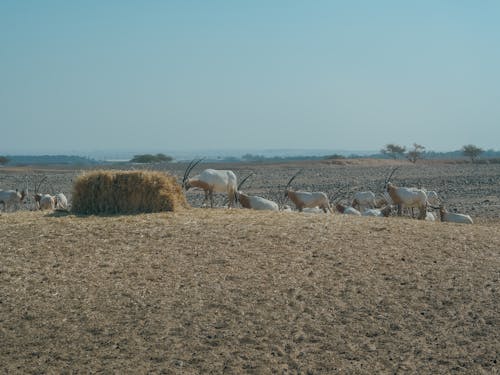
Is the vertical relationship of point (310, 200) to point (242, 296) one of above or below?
above

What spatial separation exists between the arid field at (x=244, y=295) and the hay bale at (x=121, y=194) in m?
0.53

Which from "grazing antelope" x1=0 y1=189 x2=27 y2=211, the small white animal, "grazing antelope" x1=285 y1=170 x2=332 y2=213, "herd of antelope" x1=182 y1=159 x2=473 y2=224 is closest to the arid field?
"herd of antelope" x1=182 y1=159 x2=473 y2=224

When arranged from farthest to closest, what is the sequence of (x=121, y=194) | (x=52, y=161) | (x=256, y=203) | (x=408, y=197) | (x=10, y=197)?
(x=52, y=161) → (x=10, y=197) → (x=408, y=197) → (x=256, y=203) → (x=121, y=194)

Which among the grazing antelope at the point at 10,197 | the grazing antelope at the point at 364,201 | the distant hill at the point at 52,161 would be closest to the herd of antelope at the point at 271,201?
the grazing antelope at the point at 364,201

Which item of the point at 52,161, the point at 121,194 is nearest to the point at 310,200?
the point at 121,194

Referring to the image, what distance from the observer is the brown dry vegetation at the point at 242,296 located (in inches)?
313

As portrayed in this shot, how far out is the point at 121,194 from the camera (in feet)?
42.3

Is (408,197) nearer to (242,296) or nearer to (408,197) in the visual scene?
(408,197)

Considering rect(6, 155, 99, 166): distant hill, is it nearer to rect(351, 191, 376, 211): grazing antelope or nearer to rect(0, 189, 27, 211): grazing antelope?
rect(0, 189, 27, 211): grazing antelope

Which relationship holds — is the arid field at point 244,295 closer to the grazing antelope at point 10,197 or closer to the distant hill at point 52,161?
the grazing antelope at point 10,197

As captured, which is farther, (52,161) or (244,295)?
(52,161)

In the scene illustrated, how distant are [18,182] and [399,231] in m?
36.4

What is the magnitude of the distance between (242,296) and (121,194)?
14.5 ft

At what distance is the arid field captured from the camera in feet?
26.0
